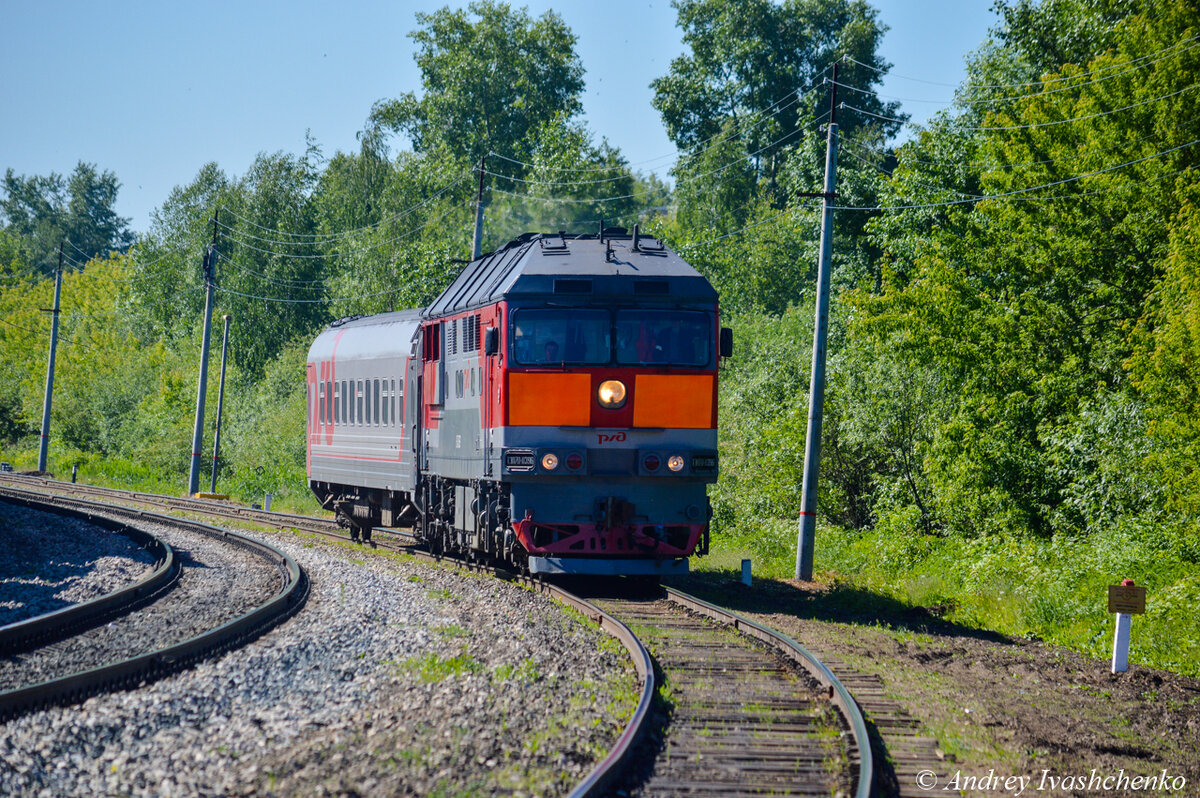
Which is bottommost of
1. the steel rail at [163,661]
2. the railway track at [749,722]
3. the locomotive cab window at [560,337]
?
the steel rail at [163,661]

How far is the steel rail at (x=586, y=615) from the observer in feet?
22.0

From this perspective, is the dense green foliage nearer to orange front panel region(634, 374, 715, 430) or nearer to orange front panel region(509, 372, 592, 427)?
orange front panel region(634, 374, 715, 430)

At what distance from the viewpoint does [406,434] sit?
63.8 feet

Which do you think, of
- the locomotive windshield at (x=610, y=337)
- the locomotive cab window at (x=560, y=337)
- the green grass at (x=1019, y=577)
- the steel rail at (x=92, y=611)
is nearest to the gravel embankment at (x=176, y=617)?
the steel rail at (x=92, y=611)

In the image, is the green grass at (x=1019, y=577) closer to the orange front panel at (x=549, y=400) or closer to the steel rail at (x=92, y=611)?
the orange front panel at (x=549, y=400)

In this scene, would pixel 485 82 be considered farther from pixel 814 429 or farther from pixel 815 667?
pixel 815 667

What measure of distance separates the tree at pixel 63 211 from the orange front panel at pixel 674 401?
115544 millimetres

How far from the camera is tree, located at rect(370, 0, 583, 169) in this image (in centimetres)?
6438

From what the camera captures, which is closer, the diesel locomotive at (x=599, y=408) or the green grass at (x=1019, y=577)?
the green grass at (x=1019, y=577)

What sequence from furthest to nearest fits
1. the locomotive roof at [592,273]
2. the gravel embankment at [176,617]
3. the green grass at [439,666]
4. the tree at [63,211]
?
the tree at [63,211], the locomotive roof at [592,273], the gravel embankment at [176,617], the green grass at [439,666]

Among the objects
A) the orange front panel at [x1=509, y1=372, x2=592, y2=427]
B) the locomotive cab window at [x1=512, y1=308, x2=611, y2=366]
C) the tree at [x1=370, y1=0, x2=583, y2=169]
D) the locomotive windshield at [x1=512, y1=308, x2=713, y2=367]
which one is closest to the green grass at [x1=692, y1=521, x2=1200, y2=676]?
the locomotive windshield at [x1=512, y1=308, x2=713, y2=367]

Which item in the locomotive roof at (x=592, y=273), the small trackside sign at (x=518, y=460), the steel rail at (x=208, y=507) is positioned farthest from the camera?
the steel rail at (x=208, y=507)

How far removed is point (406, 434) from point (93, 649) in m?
8.71

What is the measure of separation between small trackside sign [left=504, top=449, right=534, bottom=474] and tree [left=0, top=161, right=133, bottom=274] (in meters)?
115
